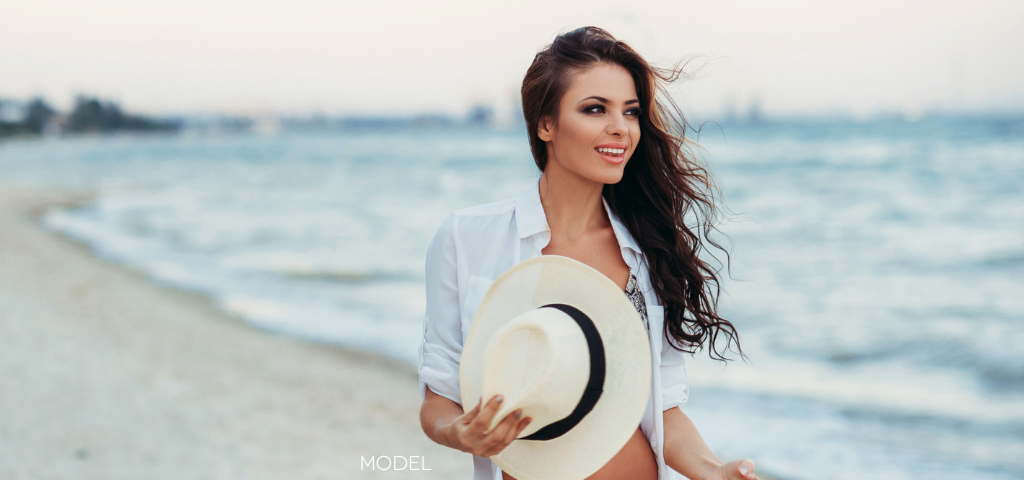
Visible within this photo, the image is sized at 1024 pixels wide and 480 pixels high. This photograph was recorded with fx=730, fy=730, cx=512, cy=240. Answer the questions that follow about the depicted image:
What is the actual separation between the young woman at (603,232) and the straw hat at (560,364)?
0.18m

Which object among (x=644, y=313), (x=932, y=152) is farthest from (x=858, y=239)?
(x=932, y=152)

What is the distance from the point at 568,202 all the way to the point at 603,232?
129 millimetres

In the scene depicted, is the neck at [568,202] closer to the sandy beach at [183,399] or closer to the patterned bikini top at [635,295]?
the patterned bikini top at [635,295]

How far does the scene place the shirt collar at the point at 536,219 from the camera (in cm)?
179

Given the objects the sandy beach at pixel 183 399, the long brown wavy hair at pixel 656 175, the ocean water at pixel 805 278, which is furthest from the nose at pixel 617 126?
the sandy beach at pixel 183 399

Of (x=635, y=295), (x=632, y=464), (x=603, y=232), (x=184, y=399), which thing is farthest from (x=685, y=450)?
(x=184, y=399)

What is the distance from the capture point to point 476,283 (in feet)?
5.70

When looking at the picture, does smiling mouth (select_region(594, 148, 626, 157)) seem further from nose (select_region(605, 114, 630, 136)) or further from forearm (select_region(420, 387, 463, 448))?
forearm (select_region(420, 387, 463, 448))

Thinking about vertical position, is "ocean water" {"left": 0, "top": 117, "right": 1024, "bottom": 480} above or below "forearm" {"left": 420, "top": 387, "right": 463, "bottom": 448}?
below

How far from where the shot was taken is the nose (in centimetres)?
170

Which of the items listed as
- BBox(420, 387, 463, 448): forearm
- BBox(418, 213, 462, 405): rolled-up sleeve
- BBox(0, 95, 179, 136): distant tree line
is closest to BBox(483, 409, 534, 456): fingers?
BBox(420, 387, 463, 448): forearm

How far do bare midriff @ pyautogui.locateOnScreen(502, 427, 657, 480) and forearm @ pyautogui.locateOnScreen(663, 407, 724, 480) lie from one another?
5 centimetres

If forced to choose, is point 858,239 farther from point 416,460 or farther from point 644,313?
point 644,313

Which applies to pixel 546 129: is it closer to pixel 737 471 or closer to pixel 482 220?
pixel 482 220
